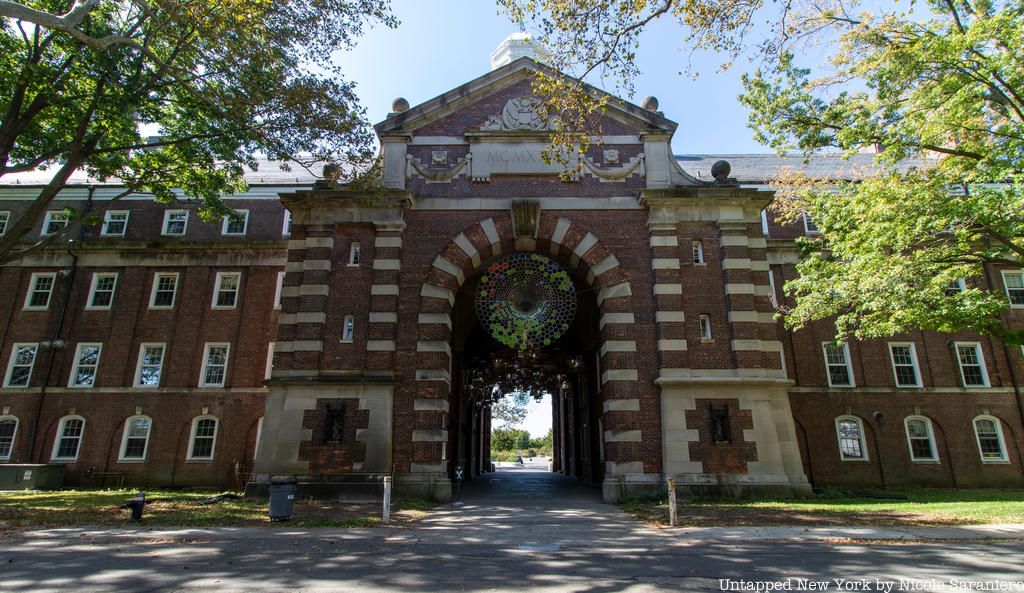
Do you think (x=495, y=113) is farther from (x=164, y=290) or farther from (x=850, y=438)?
(x=850, y=438)

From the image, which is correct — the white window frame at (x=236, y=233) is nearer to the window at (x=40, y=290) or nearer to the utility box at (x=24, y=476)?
the window at (x=40, y=290)

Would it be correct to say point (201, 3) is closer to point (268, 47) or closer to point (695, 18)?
point (268, 47)

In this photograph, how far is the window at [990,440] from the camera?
22703 mm

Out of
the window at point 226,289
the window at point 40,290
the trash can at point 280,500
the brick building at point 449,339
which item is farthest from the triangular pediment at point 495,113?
the window at point 40,290

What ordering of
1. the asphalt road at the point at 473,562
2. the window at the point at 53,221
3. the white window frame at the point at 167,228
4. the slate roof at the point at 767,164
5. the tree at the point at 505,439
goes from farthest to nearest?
the tree at the point at 505,439
the slate roof at the point at 767,164
the window at the point at 53,221
the white window frame at the point at 167,228
the asphalt road at the point at 473,562

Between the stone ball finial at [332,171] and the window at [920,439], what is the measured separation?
24.8 metres

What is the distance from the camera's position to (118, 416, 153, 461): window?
2295 cm

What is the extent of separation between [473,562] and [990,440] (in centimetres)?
2520

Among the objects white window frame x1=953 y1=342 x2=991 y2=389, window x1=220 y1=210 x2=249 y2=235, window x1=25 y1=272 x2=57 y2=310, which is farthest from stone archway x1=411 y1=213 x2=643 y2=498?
window x1=25 y1=272 x2=57 y2=310

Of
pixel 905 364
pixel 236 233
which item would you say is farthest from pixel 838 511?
pixel 236 233

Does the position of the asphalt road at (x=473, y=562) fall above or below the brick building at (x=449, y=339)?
below

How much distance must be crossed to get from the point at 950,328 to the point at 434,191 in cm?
1646

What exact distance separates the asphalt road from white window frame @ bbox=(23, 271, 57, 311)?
18.9 meters

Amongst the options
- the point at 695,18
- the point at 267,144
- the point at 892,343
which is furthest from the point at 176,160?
the point at 892,343
